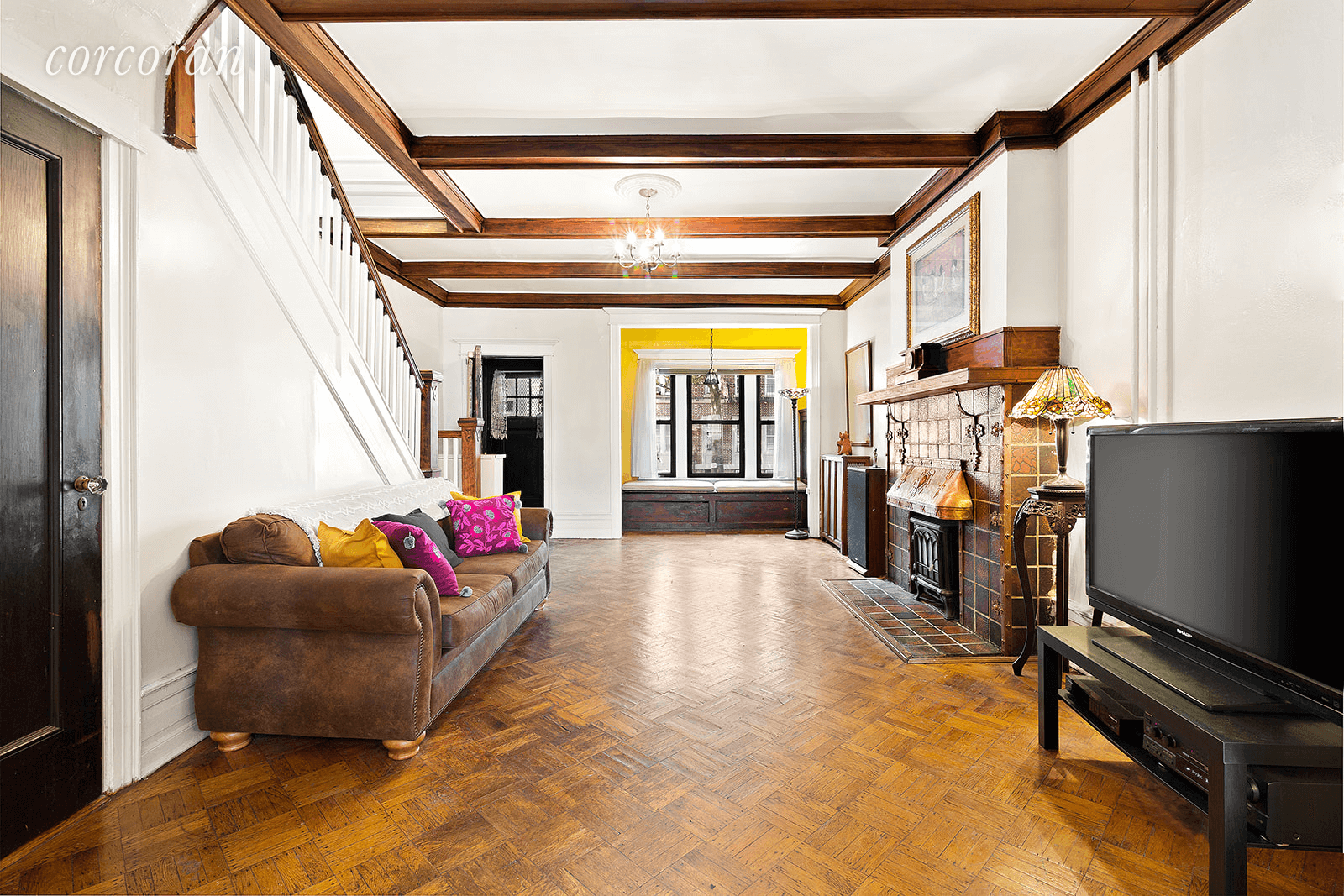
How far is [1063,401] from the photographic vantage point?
2.85 meters

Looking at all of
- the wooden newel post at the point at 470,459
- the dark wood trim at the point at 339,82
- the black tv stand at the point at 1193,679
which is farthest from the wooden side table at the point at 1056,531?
the wooden newel post at the point at 470,459

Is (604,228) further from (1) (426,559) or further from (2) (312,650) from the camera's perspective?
(2) (312,650)

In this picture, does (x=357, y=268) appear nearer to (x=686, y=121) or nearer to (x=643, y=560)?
(x=686, y=121)

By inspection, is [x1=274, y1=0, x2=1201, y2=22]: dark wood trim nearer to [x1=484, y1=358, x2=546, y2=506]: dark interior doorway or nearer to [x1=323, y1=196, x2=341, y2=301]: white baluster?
[x1=323, y1=196, x2=341, y2=301]: white baluster

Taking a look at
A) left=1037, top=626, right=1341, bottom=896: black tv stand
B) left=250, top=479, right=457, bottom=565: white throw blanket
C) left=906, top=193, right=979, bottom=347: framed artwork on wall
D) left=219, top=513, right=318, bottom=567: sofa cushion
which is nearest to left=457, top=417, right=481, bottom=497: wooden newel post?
left=250, top=479, right=457, bottom=565: white throw blanket

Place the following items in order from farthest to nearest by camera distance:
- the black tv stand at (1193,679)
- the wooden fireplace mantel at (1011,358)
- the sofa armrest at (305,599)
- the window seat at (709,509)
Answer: the window seat at (709,509), the wooden fireplace mantel at (1011,358), the sofa armrest at (305,599), the black tv stand at (1193,679)

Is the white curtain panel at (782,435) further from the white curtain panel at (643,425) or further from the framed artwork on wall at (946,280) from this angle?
the framed artwork on wall at (946,280)

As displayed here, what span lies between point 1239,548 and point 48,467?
3.45 metres

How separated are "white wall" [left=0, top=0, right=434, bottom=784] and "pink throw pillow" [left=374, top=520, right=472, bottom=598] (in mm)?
→ 690

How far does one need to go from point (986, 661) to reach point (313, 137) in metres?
4.48

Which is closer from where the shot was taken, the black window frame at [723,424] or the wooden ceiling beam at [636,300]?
the wooden ceiling beam at [636,300]

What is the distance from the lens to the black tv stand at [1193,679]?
1.60m

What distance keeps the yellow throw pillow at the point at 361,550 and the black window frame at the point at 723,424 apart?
6.66 metres

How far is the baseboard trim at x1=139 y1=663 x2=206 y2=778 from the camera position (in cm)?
219
